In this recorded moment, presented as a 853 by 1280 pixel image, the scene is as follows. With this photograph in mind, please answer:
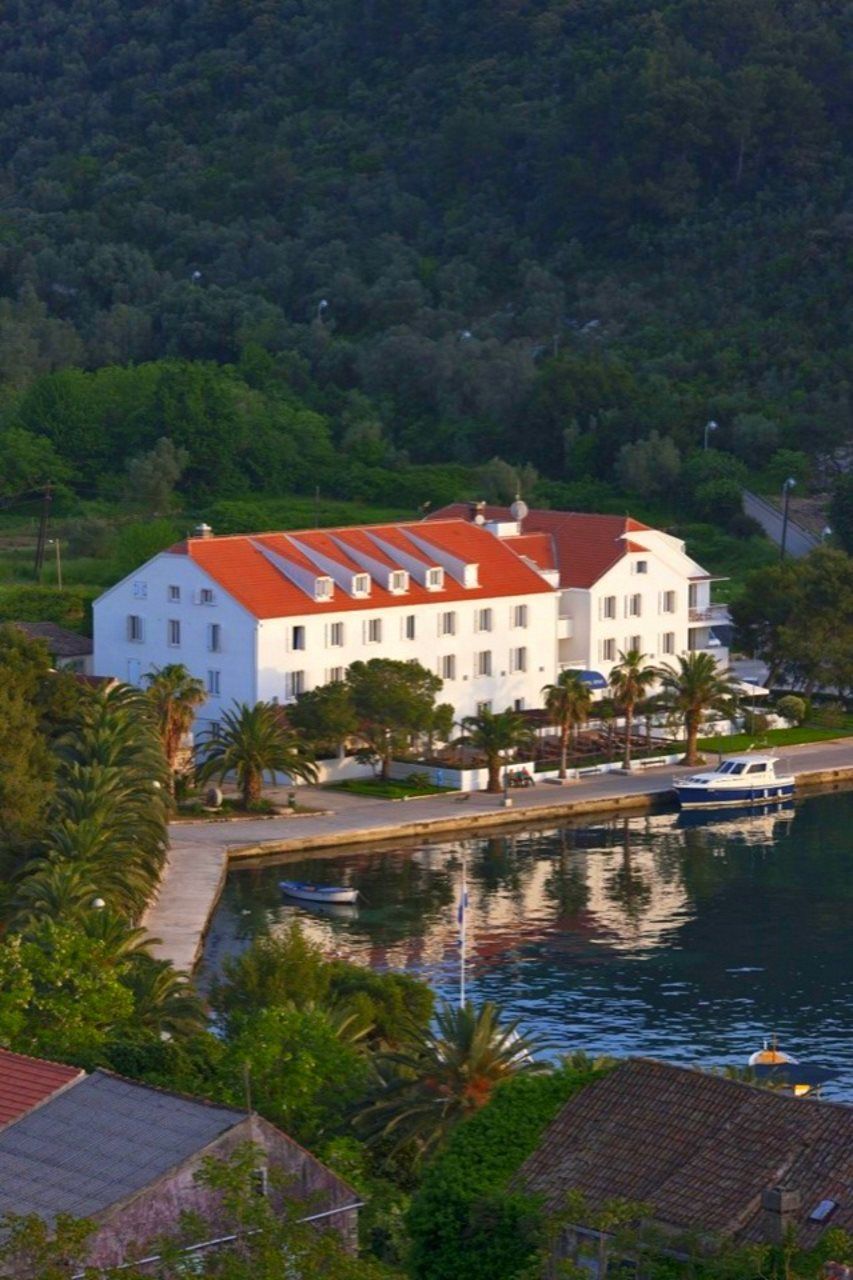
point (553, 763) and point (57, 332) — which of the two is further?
point (57, 332)

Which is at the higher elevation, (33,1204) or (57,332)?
(57,332)

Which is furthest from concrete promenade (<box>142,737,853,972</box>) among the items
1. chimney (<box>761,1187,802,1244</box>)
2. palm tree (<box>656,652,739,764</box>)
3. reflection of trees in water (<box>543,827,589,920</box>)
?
chimney (<box>761,1187,802,1244</box>)

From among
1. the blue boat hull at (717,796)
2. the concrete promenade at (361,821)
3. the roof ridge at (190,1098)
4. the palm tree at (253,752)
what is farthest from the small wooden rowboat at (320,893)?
the roof ridge at (190,1098)

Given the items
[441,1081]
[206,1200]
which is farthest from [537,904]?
[206,1200]

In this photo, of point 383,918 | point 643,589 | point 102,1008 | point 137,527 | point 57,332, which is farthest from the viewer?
point 57,332

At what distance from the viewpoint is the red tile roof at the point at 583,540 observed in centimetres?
8531

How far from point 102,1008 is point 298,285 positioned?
10672 cm

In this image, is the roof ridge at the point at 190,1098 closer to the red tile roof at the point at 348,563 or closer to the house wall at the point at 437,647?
the house wall at the point at 437,647

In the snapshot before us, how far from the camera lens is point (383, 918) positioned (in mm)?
63781

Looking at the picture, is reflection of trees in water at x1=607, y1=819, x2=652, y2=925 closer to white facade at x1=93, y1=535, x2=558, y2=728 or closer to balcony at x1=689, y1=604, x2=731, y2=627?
white facade at x1=93, y1=535, x2=558, y2=728

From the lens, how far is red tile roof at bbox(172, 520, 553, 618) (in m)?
78.3

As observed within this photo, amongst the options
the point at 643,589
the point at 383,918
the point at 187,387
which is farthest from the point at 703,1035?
the point at 187,387

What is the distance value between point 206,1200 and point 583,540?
187 ft

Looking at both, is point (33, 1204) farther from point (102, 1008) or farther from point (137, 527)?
point (137, 527)
